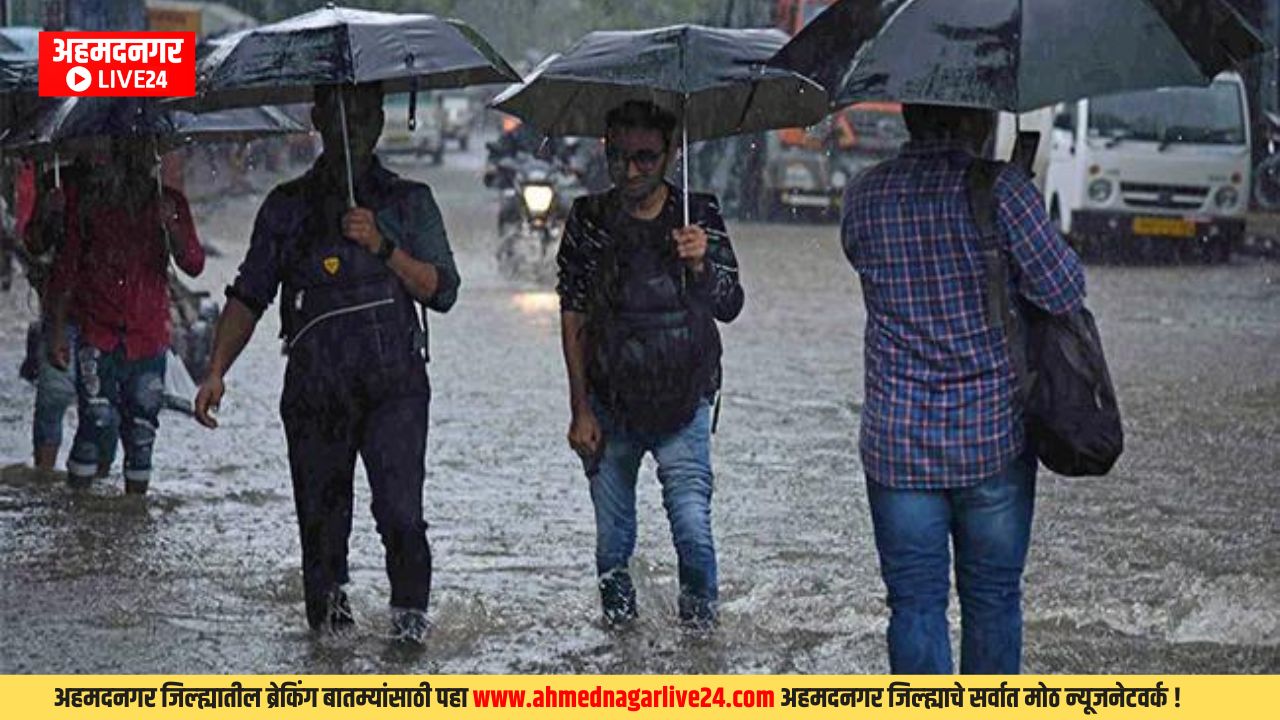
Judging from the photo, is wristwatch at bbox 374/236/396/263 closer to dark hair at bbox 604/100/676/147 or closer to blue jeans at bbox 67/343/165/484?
dark hair at bbox 604/100/676/147

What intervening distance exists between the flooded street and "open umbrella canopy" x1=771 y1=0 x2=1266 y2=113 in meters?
2.10

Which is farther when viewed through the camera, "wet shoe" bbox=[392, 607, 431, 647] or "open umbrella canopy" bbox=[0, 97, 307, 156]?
"open umbrella canopy" bbox=[0, 97, 307, 156]

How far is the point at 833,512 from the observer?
10.4m

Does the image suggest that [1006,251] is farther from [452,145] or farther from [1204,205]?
[452,145]

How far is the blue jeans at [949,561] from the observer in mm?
5777

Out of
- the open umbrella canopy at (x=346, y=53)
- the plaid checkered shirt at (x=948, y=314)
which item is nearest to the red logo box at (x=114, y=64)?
the open umbrella canopy at (x=346, y=53)

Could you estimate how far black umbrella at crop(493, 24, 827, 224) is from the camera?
7410mm

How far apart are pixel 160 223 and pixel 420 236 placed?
9.45 feet

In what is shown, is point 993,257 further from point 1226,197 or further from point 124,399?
point 1226,197

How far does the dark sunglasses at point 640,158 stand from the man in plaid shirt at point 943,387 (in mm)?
1503

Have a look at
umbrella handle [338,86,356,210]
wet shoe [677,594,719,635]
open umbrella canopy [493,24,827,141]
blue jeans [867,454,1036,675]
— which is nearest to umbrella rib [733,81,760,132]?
open umbrella canopy [493,24,827,141]

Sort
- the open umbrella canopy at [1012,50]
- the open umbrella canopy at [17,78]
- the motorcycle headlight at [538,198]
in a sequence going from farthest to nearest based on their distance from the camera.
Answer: the motorcycle headlight at [538,198] < the open umbrella canopy at [17,78] < the open umbrella canopy at [1012,50]

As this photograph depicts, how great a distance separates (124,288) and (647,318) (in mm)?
3390
